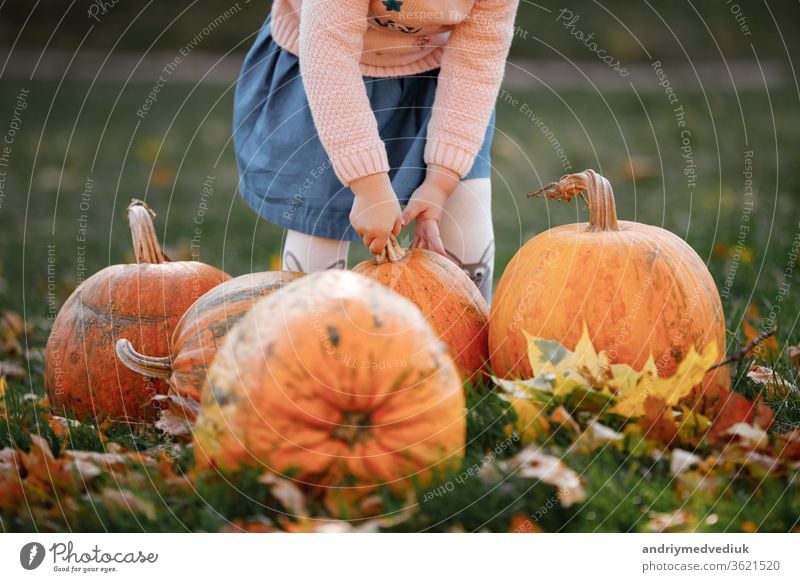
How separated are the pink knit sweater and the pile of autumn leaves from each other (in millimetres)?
559

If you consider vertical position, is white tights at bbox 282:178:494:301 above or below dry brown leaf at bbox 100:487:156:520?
above

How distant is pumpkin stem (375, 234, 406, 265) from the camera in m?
1.84

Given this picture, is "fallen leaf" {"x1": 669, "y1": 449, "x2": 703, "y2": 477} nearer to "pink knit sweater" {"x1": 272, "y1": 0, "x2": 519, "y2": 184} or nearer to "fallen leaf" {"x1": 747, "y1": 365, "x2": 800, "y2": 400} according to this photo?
"fallen leaf" {"x1": 747, "y1": 365, "x2": 800, "y2": 400}

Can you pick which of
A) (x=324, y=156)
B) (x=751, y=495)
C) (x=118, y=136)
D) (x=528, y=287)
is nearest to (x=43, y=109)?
(x=118, y=136)

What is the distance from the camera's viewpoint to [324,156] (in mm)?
2189

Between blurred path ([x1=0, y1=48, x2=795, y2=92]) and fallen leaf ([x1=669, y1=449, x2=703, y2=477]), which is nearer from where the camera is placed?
fallen leaf ([x1=669, y1=449, x2=703, y2=477])

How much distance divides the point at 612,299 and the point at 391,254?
0.45 m

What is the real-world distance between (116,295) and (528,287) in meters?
0.86

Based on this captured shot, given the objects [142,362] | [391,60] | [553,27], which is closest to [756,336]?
[391,60]

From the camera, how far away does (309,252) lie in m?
2.26

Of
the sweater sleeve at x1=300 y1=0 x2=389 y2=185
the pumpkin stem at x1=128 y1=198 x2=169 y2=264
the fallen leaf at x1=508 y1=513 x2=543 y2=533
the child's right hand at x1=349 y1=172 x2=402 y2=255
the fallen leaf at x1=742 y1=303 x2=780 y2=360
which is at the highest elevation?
the sweater sleeve at x1=300 y1=0 x2=389 y2=185

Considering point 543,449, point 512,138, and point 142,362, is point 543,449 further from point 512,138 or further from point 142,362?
point 512,138

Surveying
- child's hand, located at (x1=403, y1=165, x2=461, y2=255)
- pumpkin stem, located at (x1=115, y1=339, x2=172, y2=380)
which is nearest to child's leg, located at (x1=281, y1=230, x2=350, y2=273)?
child's hand, located at (x1=403, y1=165, x2=461, y2=255)
